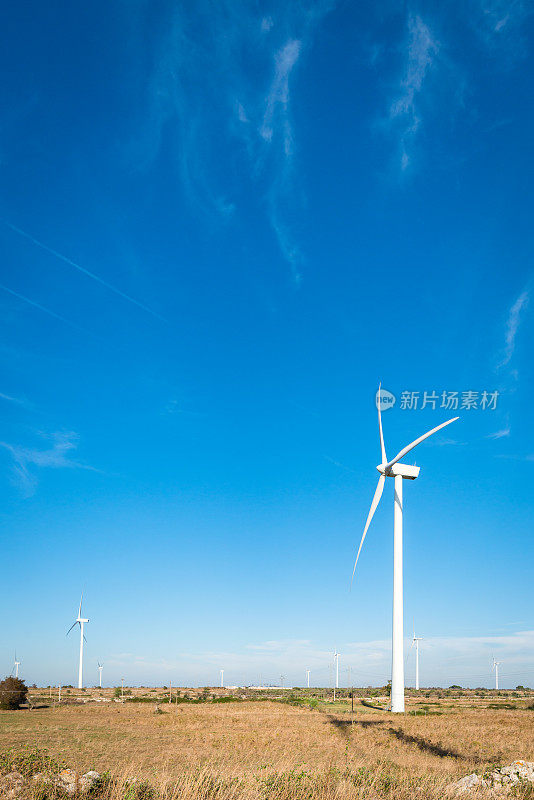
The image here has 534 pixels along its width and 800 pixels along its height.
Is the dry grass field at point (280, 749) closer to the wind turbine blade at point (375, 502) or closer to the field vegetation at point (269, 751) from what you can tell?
the field vegetation at point (269, 751)

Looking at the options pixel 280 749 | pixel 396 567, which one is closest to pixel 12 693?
pixel 396 567

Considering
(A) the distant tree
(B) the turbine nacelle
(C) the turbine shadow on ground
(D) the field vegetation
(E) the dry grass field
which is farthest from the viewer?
(A) the distant tree

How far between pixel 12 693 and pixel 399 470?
2272 inches

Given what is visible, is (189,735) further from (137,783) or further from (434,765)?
(137,783)

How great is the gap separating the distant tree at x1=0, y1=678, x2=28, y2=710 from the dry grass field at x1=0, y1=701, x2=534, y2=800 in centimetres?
1455

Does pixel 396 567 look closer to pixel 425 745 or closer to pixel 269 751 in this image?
pixel 425 745

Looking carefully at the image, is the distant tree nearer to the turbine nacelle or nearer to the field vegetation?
the field vegetation

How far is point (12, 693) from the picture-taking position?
80375 mm

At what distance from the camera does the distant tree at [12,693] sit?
78.3 metres

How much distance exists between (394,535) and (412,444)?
10551mm

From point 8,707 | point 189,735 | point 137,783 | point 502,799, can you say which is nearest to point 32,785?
point 137,783

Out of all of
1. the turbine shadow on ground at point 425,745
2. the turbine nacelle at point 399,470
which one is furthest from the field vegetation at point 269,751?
the turbine nacelle at point 399,470

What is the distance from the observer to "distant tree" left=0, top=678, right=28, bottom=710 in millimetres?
78312

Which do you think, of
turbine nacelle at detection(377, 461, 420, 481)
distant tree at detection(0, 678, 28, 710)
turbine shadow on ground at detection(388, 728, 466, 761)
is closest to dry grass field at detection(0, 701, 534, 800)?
turbine shadow on ground at detection(388, 728, 466, 761)
